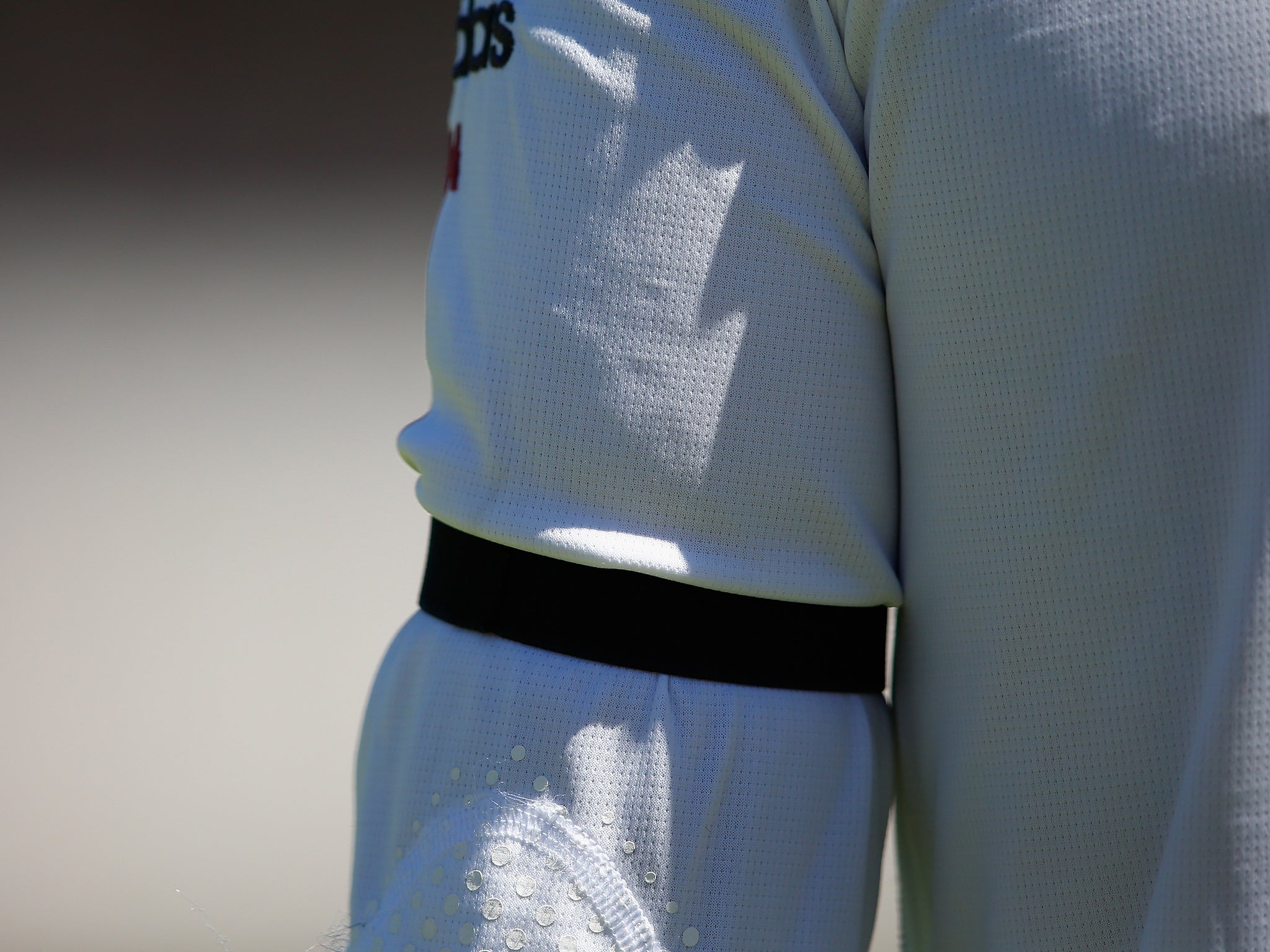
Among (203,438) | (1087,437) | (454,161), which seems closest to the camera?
(1087,437)

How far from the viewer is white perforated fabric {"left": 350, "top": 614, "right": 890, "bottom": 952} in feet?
1.25

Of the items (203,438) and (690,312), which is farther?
(203,438)

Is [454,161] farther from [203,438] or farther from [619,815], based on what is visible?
[203,438]

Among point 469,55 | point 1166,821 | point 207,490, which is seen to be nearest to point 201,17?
point 207,490

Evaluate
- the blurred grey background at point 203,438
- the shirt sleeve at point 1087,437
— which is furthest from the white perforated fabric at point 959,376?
the blurred grey background at point 203,438

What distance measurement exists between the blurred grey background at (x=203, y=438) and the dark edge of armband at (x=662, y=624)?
1.94m

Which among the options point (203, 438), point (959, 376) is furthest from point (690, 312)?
point (203, 438)

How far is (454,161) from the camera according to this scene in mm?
493

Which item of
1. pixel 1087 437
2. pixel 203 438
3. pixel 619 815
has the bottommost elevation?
pixel 203 438

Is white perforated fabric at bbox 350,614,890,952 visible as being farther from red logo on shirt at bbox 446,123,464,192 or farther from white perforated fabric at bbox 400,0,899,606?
red logo on shirt at bbox 446,123,464,192

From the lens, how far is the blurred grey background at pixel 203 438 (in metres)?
2.13

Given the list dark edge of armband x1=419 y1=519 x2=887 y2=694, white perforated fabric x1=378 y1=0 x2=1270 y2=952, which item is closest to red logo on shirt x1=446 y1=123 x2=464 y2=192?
white perforated fabric x1=378 y1=0 x2=1270 y2=952

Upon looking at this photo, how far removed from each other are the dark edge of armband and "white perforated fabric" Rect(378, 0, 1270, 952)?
15 millimetres

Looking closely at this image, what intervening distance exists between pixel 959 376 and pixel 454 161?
26cm
